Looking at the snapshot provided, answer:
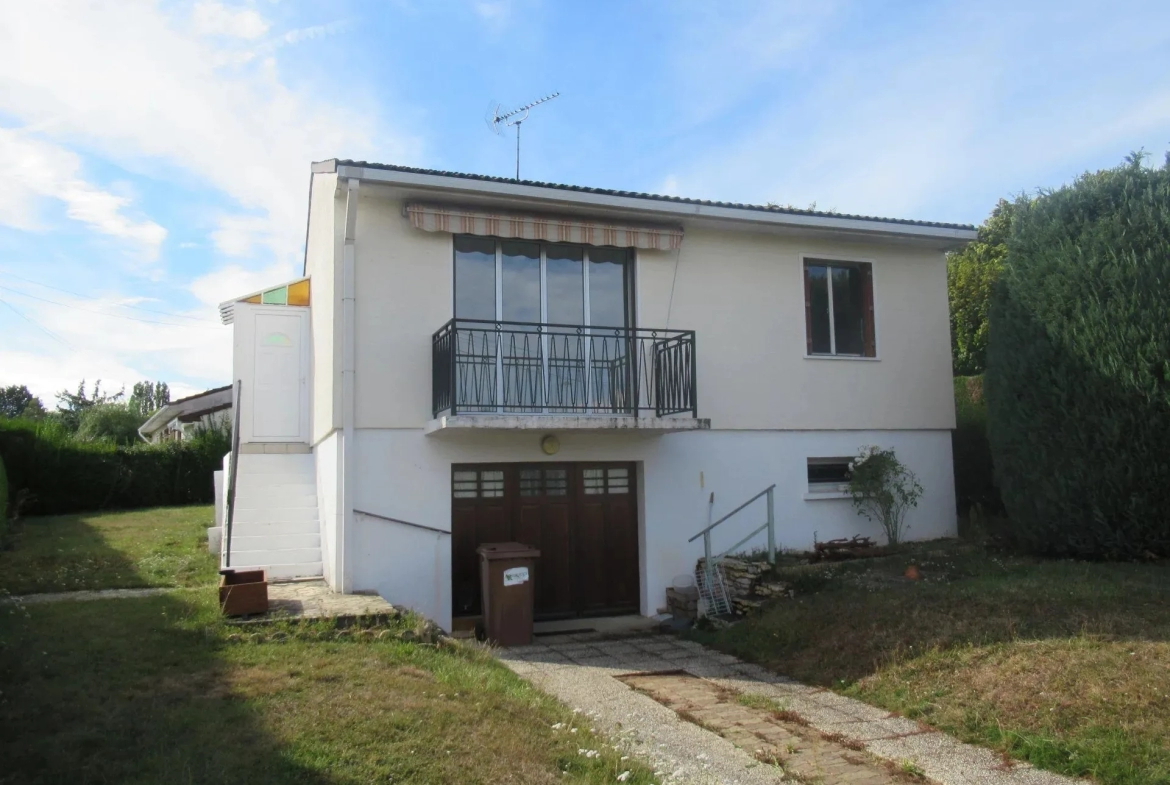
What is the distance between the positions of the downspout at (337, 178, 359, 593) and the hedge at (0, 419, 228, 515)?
12.7 meters

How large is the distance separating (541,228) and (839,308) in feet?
15.7

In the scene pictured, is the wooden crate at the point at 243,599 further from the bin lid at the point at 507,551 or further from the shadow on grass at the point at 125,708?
the bin lid at the point at 507,551

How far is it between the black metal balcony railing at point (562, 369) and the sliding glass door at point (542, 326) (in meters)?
0.01

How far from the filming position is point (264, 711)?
576cm

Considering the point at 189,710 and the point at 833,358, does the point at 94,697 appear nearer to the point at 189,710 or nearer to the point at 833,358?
the point at 189,710

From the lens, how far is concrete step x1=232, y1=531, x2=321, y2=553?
11.1 m

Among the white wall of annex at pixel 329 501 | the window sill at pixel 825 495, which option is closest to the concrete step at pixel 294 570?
the white wall of annex at pixel 329 501

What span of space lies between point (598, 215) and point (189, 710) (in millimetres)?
7638

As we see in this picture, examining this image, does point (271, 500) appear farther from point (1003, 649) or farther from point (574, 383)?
point (1003, 649)

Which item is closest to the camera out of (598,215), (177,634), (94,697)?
(94,697)

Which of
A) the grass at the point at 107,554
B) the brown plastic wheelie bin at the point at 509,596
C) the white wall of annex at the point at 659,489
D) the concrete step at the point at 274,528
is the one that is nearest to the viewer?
the brown plastic wheelie bin at the point at 509,596

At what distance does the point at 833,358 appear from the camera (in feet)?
41.1

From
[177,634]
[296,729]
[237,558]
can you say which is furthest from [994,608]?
[237,558]

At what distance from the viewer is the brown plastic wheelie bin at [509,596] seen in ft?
32.5
